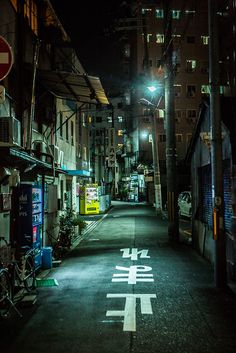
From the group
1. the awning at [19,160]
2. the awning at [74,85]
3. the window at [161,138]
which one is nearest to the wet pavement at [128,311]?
the awning at [19,160]

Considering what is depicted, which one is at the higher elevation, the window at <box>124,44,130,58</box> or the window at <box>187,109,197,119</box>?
the window at <box>124,44,130,58</box>

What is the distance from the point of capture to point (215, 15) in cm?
984

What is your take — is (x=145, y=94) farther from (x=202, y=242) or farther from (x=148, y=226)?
(x=202, y=242)

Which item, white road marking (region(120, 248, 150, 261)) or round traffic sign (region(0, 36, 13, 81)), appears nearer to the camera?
round traffic sign (region(0, 36, 13, 81))

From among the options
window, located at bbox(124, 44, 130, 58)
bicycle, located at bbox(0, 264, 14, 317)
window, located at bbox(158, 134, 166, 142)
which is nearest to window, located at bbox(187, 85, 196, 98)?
window, located at bbox(158, 134, 166, 142)

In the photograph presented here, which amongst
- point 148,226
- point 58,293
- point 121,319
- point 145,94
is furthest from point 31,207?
point 145,94

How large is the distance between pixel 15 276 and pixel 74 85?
333 inches

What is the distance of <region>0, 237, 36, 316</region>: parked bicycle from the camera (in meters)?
7.71

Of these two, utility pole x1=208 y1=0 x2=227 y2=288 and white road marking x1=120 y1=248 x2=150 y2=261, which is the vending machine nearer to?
white road marking x1=120 y1=248 x2=150 y2=261

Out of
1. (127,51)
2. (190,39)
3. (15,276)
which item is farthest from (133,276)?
(127,51)

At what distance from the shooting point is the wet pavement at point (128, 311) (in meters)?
6.20

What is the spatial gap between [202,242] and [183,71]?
151 feet

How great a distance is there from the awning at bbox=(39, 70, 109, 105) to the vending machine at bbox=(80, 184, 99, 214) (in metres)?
18.1

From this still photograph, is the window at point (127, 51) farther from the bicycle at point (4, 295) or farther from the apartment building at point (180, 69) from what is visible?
the bicycle at point (4, 295)
